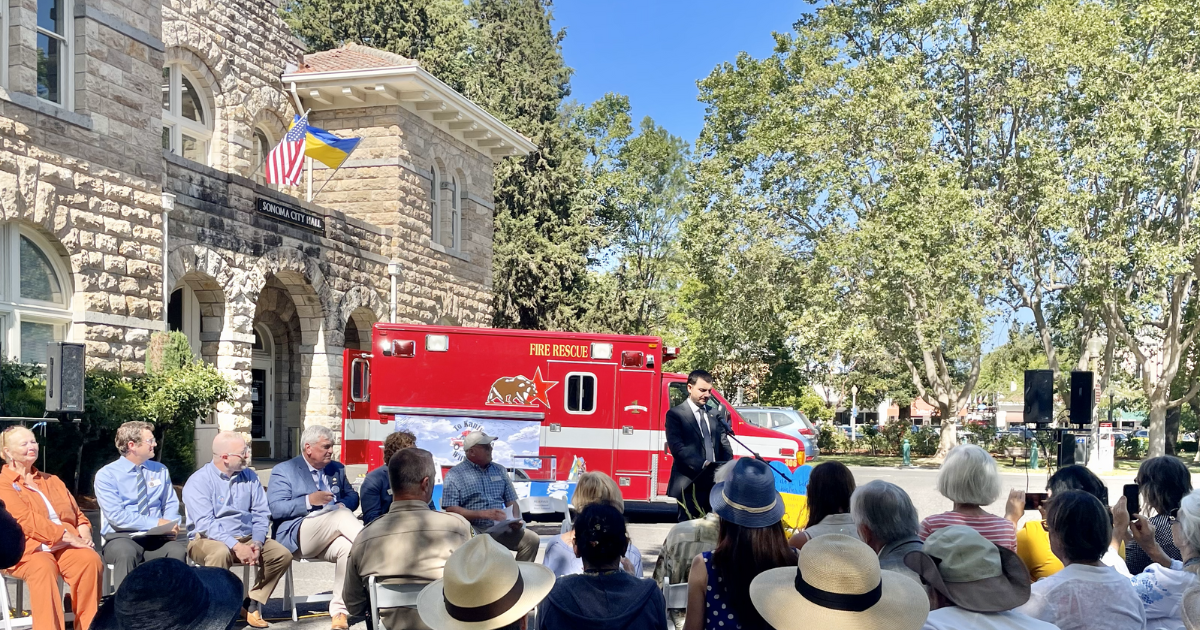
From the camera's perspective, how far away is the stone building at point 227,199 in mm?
12383

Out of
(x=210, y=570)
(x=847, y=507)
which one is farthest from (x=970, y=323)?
(x=210, y=570)

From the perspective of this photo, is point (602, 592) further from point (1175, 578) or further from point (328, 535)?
point (328, 535)

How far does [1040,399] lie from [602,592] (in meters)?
10.5

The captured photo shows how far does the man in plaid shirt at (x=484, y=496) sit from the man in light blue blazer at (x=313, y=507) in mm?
800

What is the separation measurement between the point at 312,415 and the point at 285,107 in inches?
230

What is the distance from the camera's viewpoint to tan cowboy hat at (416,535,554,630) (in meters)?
3.48

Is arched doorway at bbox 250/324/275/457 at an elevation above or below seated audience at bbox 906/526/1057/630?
below

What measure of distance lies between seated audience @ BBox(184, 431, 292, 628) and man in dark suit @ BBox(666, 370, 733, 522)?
10.4 ft

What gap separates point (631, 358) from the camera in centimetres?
1285

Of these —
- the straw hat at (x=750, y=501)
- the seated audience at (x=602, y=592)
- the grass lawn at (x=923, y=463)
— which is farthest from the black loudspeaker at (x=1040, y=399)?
the grass lawn at (x=923, y=463)

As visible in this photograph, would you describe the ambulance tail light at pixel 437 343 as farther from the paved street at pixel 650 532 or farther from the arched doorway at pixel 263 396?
the arched doorway at pixel 263 396

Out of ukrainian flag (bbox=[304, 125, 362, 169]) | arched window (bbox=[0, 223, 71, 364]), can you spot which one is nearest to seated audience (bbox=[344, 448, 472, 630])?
arched window (bbox=[0, 223, 71, 364])

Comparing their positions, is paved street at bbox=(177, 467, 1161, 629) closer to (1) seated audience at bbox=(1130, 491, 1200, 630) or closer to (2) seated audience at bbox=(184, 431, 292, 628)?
(2) seated audience at bbox=(184, 431, 292, 628)

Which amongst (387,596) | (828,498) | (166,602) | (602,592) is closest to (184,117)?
(387,596)
